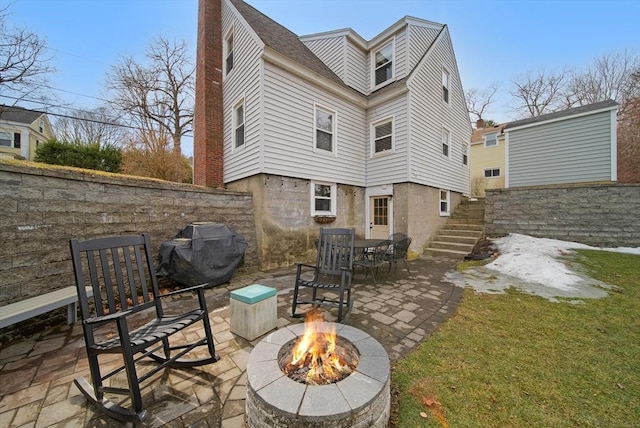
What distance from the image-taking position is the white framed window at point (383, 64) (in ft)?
28.9

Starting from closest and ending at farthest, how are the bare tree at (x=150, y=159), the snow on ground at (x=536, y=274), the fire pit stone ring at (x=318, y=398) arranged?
the fire pit stone ring at (x=318, y=398) → the snow on ground at (x=536, y=274) → the bare tree at (x=150, y=159)

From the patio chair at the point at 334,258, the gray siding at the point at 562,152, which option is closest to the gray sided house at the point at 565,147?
the gray siding at the point at 562,152

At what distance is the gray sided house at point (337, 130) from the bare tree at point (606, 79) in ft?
48.4

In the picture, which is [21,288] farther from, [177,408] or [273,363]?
[273,363]

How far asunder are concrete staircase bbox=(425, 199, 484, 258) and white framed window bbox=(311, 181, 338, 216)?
150 inches

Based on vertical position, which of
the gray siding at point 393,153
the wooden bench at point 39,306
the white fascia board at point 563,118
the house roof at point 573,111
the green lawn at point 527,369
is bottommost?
the green lawn at point 527,369

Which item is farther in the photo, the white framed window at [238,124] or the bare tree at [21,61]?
the bare tree at [21,61]

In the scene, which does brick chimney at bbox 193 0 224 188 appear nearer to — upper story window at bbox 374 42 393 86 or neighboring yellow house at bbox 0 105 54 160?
upper story window at bbox 374 42 393 86

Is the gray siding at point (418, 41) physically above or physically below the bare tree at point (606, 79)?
below

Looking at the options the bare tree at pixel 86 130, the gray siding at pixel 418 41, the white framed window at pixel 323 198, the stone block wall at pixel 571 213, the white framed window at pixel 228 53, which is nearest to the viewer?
the stone block wall at pixel 571 213

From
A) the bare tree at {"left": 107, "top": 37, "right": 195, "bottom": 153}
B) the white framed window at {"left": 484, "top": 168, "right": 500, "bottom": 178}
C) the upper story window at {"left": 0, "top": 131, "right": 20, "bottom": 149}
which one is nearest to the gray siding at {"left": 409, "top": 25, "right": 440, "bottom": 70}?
the white framed window at {"left": 484, "top": 168, "right": 500, "bottom": 178}

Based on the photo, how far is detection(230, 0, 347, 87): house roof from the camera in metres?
6.94

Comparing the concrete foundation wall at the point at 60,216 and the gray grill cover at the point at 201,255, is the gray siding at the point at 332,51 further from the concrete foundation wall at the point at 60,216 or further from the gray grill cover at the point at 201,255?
the concrete foundation wall at the point at 60,216

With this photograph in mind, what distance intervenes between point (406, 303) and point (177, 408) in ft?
10.9
